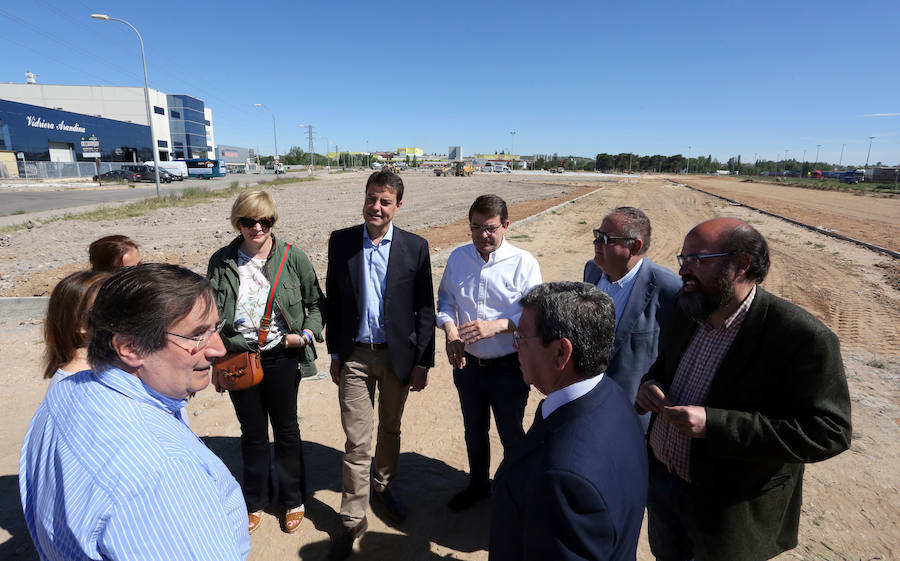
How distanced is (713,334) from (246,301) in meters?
2.57

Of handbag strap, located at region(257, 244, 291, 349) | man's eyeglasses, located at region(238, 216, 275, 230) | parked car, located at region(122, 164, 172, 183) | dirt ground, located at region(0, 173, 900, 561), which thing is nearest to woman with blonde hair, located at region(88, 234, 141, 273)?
man's eyeglasses, located at region(238, 216, 275, 230)

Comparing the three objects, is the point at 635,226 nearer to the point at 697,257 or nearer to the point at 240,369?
the point at 697,257

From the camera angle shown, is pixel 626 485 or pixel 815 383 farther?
pixel 815 383

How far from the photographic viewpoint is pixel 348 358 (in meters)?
2.97

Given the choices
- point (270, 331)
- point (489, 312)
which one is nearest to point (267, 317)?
point (270, 331)

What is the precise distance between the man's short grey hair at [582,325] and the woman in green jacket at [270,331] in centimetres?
195

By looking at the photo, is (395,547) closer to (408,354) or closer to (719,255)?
(408,354)

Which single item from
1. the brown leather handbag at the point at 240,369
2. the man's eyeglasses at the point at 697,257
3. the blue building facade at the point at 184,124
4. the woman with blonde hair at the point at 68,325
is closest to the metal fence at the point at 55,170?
the blue building facade at the point at 184,124

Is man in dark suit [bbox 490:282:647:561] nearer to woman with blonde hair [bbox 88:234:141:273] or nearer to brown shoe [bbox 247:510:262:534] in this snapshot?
brown shoe [bbox 247:510:262:534]

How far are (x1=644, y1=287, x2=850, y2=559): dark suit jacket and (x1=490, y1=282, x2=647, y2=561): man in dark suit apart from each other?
1.95 feet

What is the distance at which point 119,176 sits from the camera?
147 ft

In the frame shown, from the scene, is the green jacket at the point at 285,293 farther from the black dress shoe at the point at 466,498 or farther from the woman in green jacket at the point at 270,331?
the black dress shoe at the point at 466,498

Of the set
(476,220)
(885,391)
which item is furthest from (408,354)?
(885,391)

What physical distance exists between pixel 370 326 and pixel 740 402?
2.04m
